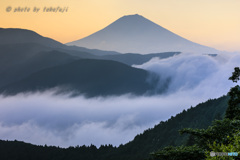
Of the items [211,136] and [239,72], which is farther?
[239,72]

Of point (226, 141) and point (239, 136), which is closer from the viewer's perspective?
point (239, 136)

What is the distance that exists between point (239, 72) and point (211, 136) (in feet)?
37.2

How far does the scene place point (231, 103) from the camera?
32.5 metres

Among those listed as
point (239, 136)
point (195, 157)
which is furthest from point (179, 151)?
point (239, 136)

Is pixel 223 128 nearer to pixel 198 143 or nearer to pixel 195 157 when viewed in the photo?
pixel 198 143

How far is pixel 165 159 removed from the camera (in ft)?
80.1

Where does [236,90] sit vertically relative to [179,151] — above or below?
above

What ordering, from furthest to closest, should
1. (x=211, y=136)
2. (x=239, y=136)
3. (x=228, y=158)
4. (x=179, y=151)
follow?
(x=211, y=136) < (x=179, y=151) < (x=239, y=136) < (x=228, y=158)

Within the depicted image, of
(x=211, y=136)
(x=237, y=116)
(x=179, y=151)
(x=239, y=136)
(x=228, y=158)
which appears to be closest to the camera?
(x=228, y=158)

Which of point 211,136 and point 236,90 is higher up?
point 236,90

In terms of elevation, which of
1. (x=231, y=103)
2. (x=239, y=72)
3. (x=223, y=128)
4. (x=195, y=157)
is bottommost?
(x=195, y=157)

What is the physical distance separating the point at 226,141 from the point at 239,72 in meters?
12.2

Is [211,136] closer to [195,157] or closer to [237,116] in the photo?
[195,157]

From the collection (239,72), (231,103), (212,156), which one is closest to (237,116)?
(231,103)
